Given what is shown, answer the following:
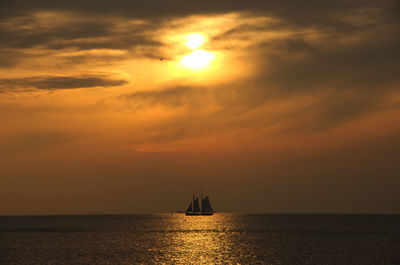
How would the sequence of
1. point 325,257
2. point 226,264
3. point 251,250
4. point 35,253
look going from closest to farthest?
point 226,264 < point 325,257 < point 35,253 < point 251,250

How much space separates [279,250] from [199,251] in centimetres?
1925

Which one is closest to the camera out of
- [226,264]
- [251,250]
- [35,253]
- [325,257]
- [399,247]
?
[226,264]

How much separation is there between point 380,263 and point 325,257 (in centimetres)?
1288

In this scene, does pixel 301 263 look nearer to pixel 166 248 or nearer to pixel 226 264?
pixel 226 264

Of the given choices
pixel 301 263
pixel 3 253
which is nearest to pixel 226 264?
pixel 301 263

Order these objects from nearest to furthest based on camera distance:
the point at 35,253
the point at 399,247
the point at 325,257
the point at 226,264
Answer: the point at 226,264
the point at 325,257
the point at 35,253
the point at 399,247

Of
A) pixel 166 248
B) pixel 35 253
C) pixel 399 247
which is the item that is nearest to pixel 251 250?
pixel 166 248

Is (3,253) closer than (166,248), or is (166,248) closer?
(3,253)

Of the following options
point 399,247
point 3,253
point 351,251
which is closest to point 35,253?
point 3,253

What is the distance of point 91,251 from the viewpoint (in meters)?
117

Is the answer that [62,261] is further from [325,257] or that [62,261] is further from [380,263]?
[380,263]

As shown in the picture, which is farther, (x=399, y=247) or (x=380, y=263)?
(x=399, y=247)

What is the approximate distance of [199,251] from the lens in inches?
4648

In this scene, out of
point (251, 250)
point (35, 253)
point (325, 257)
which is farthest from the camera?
point (251, 250)
